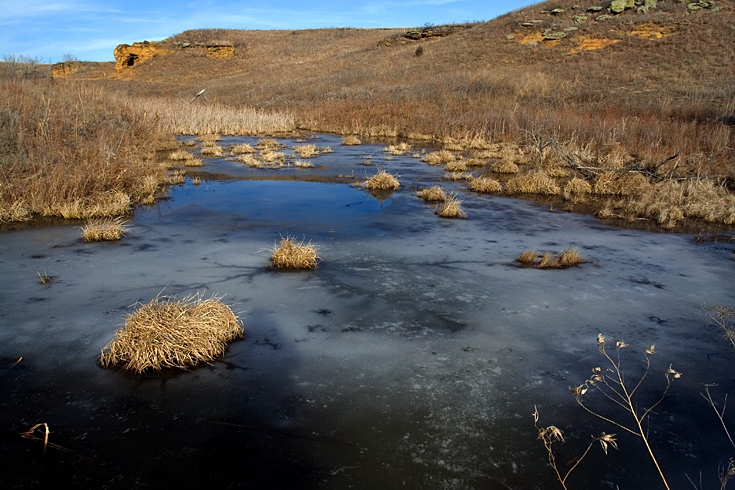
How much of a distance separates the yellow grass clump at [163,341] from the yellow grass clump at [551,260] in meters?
4.80

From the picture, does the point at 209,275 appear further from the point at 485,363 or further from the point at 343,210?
the point at 343,210

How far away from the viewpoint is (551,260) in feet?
24.5

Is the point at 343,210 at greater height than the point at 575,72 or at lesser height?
lesser

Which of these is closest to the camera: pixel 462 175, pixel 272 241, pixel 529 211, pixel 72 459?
pixel 72 459

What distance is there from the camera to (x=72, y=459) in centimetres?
335

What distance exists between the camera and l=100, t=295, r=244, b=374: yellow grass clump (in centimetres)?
438

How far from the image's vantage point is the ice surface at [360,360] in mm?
3373

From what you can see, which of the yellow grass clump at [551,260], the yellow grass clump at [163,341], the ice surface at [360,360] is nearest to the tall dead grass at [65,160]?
the ice surface at [360,360]

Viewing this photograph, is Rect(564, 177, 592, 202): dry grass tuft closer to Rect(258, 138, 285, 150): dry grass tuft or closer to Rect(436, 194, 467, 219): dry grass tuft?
Rect(436, 194, 467, 219): dry grass tuft

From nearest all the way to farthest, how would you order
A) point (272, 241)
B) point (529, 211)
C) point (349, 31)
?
point (272, 241)
point (529, 211)
point (349, 31)

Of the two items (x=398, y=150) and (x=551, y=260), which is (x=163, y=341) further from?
(x=398, y=150)

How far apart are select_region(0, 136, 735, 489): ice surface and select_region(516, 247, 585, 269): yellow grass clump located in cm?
19

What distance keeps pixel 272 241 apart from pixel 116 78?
57.3 meters

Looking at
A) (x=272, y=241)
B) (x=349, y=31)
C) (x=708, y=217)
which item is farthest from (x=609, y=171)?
(x=349, y=31)
